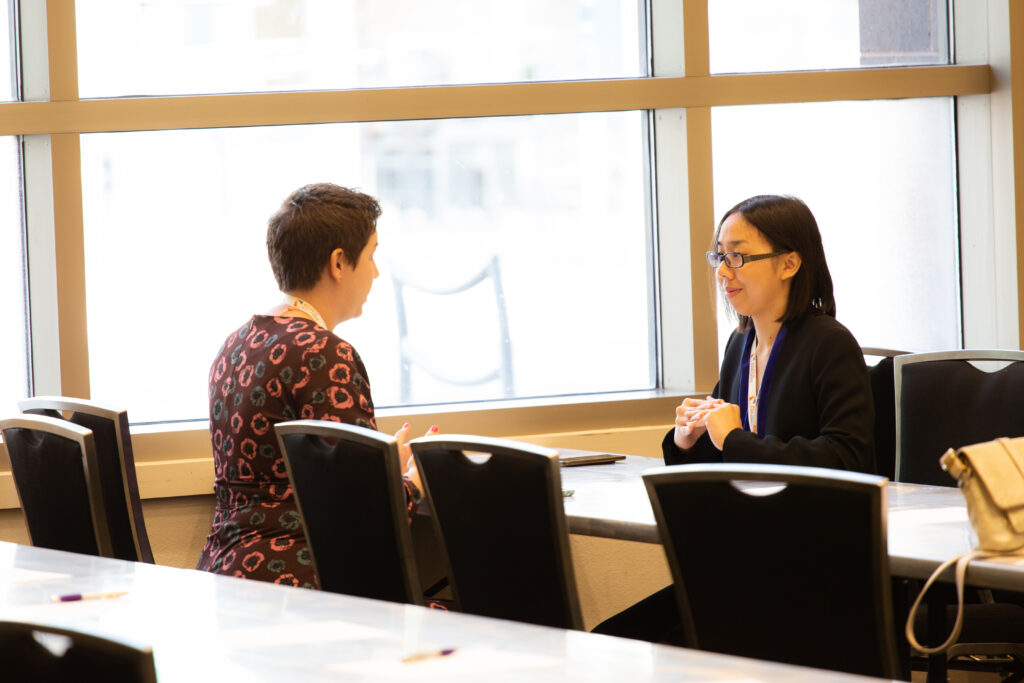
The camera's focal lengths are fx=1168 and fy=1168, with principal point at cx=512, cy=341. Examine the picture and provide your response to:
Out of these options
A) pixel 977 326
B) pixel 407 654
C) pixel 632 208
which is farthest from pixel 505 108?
pixel 407 654

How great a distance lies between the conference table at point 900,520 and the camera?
1.86 m

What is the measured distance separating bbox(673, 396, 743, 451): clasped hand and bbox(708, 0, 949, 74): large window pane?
1.77 meters

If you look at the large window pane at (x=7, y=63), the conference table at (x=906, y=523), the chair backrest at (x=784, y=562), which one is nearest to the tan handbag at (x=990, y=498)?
the conference table at (x=906, y=523)

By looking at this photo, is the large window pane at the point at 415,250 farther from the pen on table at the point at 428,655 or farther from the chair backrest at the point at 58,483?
the pen on table at the point at 428,655

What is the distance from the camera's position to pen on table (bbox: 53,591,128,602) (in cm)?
177

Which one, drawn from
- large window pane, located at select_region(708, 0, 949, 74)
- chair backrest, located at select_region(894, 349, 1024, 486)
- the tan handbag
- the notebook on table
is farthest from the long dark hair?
large window pane, located at select_region(708, 0, 949, 74)

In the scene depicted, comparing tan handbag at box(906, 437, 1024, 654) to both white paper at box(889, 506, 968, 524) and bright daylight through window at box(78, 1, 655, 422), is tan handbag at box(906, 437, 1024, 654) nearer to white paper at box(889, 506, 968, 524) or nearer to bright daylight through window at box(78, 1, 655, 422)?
white paper at box(889, 506, 968, 524)

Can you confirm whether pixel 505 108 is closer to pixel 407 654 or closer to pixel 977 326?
pixel 977 326

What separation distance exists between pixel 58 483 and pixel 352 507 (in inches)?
29.9

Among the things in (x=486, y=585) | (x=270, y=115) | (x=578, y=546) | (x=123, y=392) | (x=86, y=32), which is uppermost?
(x=86, y=32)

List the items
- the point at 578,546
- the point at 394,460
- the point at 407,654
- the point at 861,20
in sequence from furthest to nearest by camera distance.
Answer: the point at 861,20 < the point at 578,546 < the point at 394,460 < the point at 407,654

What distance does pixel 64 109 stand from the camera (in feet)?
11.9

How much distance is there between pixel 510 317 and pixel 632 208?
0.59 m

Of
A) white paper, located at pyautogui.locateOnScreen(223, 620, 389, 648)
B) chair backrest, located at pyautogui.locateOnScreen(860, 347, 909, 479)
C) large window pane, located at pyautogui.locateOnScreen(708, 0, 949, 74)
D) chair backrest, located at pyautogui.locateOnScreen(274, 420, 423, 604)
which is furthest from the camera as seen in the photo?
large window pane, located at pyautogui.locateOnScreen(708, 0, 949, 74)
